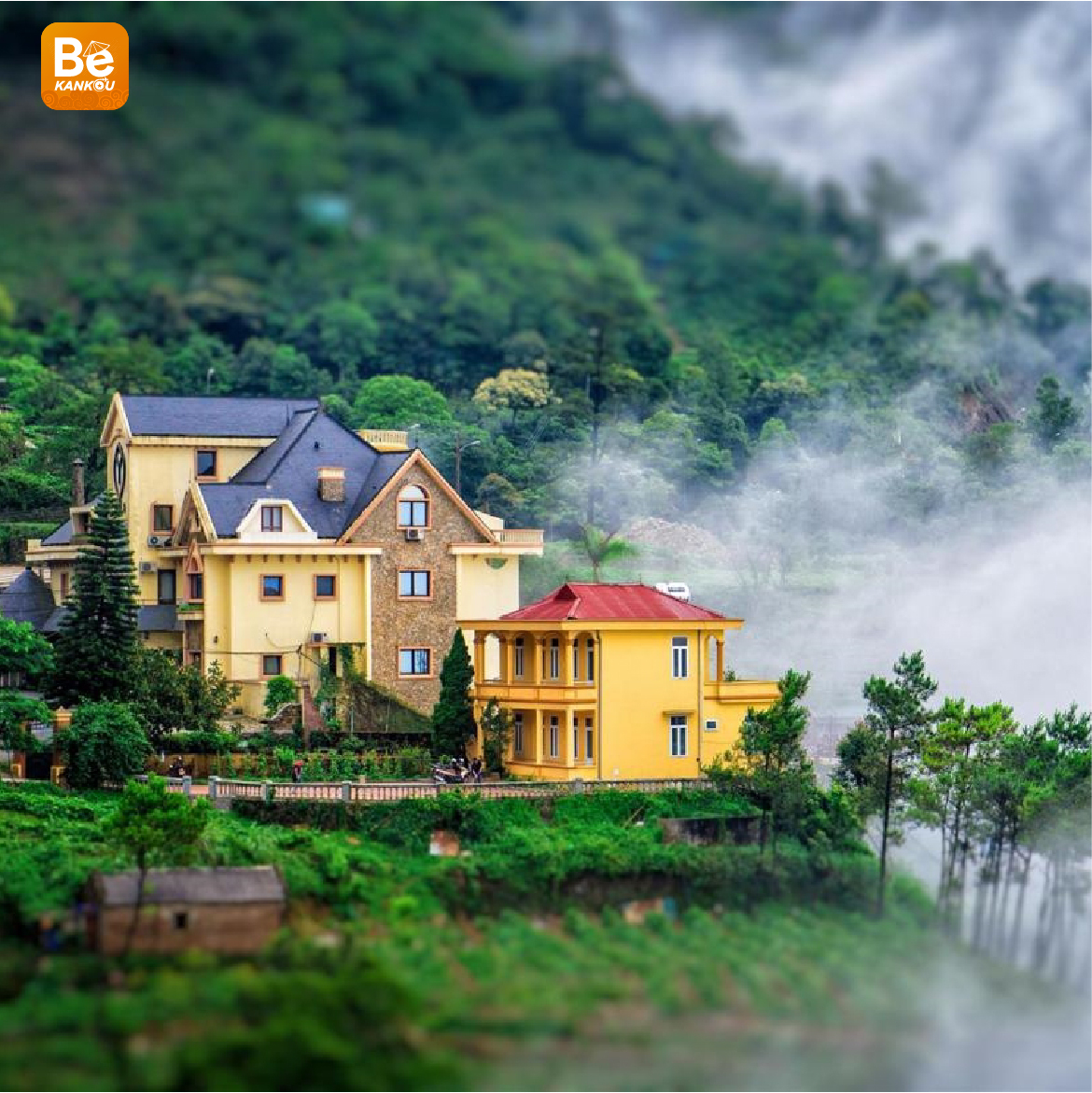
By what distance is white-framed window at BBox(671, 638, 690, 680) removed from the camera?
3077 centimetres

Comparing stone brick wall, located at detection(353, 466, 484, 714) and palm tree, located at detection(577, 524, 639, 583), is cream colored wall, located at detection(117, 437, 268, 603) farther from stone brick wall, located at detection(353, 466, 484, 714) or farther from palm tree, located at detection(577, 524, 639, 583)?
palm tree, located at detection(577, 524, 639, 583)

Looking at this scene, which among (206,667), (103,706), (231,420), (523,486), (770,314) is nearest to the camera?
(770,314)

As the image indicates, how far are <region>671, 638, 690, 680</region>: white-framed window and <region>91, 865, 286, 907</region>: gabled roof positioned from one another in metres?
7.99

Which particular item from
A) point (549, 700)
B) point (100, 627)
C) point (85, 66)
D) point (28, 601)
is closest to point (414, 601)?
point (549, 700)

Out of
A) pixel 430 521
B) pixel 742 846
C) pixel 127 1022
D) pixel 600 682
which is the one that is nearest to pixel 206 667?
pixel 430 521

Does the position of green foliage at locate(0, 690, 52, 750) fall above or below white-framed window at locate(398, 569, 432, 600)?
below

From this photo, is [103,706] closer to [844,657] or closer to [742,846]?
[742,846]

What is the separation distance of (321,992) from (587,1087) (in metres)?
1.96

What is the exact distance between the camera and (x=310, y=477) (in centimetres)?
3481

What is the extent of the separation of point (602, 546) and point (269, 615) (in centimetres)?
857

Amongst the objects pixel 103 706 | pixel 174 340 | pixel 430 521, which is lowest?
pixel 103 706

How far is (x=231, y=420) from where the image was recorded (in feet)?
120

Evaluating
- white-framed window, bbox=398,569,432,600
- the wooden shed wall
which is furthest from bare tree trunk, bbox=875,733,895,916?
white-framed window, bbox=398,569,432,600

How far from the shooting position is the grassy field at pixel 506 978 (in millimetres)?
17734
